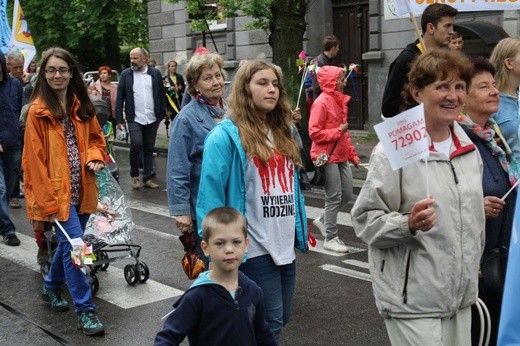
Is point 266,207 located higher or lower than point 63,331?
higher

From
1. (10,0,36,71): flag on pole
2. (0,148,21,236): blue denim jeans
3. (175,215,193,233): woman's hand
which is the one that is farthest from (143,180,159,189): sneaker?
(175,215,193,233): woman's hand

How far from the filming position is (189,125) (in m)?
5.11

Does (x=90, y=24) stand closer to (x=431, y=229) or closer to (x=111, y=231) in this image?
(x=111, y=231)

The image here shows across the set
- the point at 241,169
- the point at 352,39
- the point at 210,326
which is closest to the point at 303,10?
the point at 352,39

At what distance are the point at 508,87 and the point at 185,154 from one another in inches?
75.5

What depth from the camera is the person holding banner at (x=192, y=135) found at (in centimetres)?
508

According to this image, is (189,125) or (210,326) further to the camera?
(189,125)

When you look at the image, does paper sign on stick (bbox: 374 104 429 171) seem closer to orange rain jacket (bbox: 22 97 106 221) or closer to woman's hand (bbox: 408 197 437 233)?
woman's hand (bbox: 408 197 437 233)

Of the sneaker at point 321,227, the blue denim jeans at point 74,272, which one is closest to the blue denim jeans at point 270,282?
the blue denim jeans at point 74,272

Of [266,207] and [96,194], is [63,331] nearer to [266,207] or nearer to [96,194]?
[96,194]

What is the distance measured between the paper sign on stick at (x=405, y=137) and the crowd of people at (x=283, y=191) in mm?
160

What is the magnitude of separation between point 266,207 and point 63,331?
2.54 metres

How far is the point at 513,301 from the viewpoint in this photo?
80.1 inches

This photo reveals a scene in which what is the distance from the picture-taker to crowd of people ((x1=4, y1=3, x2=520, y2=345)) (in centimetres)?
352
